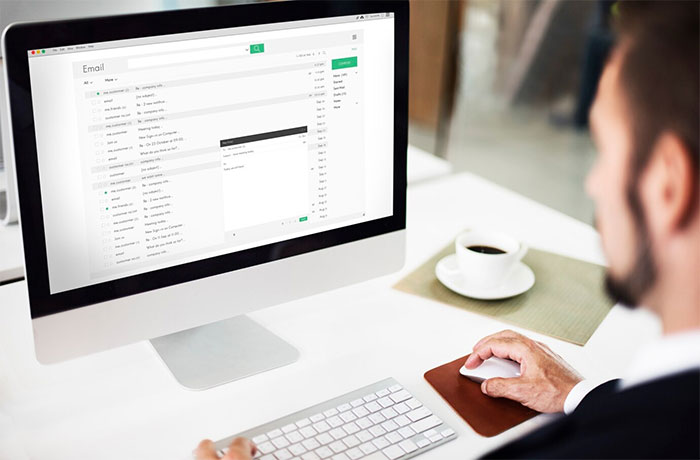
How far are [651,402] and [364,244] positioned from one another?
23.6 inches

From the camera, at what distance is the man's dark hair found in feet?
2.09

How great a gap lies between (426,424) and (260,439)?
217 millimetres

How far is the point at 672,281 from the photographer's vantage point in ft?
2.24

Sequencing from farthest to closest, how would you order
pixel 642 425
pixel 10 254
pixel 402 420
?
pixel 10 254, pixel 402 420, pixel 642 425

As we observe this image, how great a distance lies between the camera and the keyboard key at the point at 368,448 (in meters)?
0.94

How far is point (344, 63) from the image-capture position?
1078mm

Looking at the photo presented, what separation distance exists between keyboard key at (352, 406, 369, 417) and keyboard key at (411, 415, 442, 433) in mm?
65

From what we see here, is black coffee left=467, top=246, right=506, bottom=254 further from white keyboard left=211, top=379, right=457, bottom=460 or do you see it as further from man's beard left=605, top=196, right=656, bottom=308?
man's beard left=605, top=196, right=656, bottom=308

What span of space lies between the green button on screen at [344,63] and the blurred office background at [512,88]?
95.0 inches

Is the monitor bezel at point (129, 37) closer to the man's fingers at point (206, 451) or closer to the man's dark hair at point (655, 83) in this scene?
the man's fingers at point (206, 451)

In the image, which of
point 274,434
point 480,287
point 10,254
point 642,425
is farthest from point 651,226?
point 10,254

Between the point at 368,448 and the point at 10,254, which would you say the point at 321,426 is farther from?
the point at 10,254

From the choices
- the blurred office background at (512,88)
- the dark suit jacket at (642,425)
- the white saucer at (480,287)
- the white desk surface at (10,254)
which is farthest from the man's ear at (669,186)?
the blurred office background at (512,88)

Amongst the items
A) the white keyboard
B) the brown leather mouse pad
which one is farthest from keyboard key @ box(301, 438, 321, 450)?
the brown leather mouse pad
